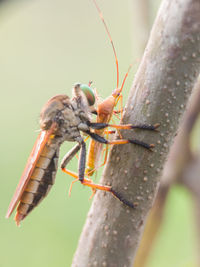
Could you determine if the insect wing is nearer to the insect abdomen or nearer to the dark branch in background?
the insect abdomen

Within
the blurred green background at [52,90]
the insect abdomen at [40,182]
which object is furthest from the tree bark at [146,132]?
the blurred green background at [52,90]

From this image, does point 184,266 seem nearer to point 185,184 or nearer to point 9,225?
point 185,184

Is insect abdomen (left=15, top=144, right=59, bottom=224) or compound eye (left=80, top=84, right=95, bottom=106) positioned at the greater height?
compound eye (left=80, top=84, right=95, bottom=106)

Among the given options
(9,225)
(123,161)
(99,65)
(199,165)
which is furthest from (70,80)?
(123,161)

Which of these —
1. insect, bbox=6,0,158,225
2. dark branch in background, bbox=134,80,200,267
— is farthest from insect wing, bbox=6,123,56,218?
dark branch in background, bbox=134,80,200,267

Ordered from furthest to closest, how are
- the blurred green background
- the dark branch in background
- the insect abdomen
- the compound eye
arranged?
1. the blurred green background
2. the dark branch in background
3. the compound eye
4. the insect abdomen

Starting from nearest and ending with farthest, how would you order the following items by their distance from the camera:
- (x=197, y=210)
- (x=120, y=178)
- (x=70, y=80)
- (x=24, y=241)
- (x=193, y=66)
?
(x=193, y=66)
(x=120, y=178)
(x=197, y=210)
(x=24, y=241)
(x=70, y=80)

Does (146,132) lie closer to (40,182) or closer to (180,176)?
(40,182)
